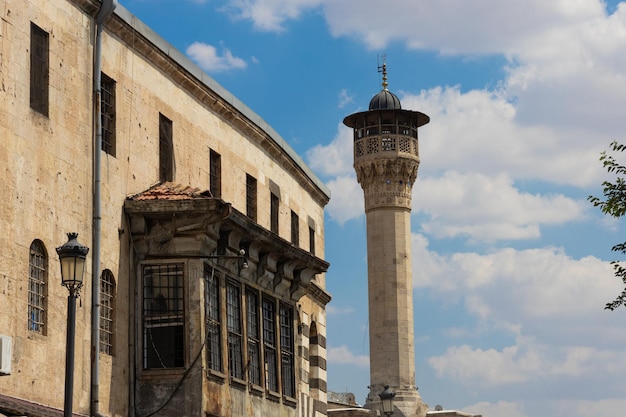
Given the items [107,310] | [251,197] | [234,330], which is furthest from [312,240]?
[107,310]

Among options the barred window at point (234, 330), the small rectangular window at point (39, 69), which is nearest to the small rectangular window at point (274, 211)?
the barred window at point (234, 330)

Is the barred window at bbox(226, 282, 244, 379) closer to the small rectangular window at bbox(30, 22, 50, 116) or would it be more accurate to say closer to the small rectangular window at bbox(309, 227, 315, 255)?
the small rectangular window at bbox(30, 22, 50, 116)

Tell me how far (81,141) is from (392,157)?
1857 inches

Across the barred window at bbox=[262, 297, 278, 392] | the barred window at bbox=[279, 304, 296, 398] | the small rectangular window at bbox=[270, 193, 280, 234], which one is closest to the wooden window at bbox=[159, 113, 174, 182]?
the barred window at bbox=[262, 297, 278, 392]

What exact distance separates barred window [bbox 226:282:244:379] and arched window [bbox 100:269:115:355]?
10.5 feet

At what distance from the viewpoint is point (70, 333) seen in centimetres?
1695

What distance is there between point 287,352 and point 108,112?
339 inches

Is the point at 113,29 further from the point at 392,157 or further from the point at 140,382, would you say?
the point at 392,157

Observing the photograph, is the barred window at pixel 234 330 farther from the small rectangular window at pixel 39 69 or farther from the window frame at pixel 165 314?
the small rectangular window at pixel 39 69

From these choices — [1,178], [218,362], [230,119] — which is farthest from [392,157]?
[1,178]

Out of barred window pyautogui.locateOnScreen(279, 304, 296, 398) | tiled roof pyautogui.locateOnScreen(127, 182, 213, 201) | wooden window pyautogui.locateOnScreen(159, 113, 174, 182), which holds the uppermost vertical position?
wooden window pyautogui.locateOnScreen(159, 113, 174, 182)

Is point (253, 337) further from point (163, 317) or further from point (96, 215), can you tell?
point (96, 215)

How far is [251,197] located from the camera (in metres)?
32.2

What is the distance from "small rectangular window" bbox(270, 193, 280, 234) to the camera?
1336 inches
